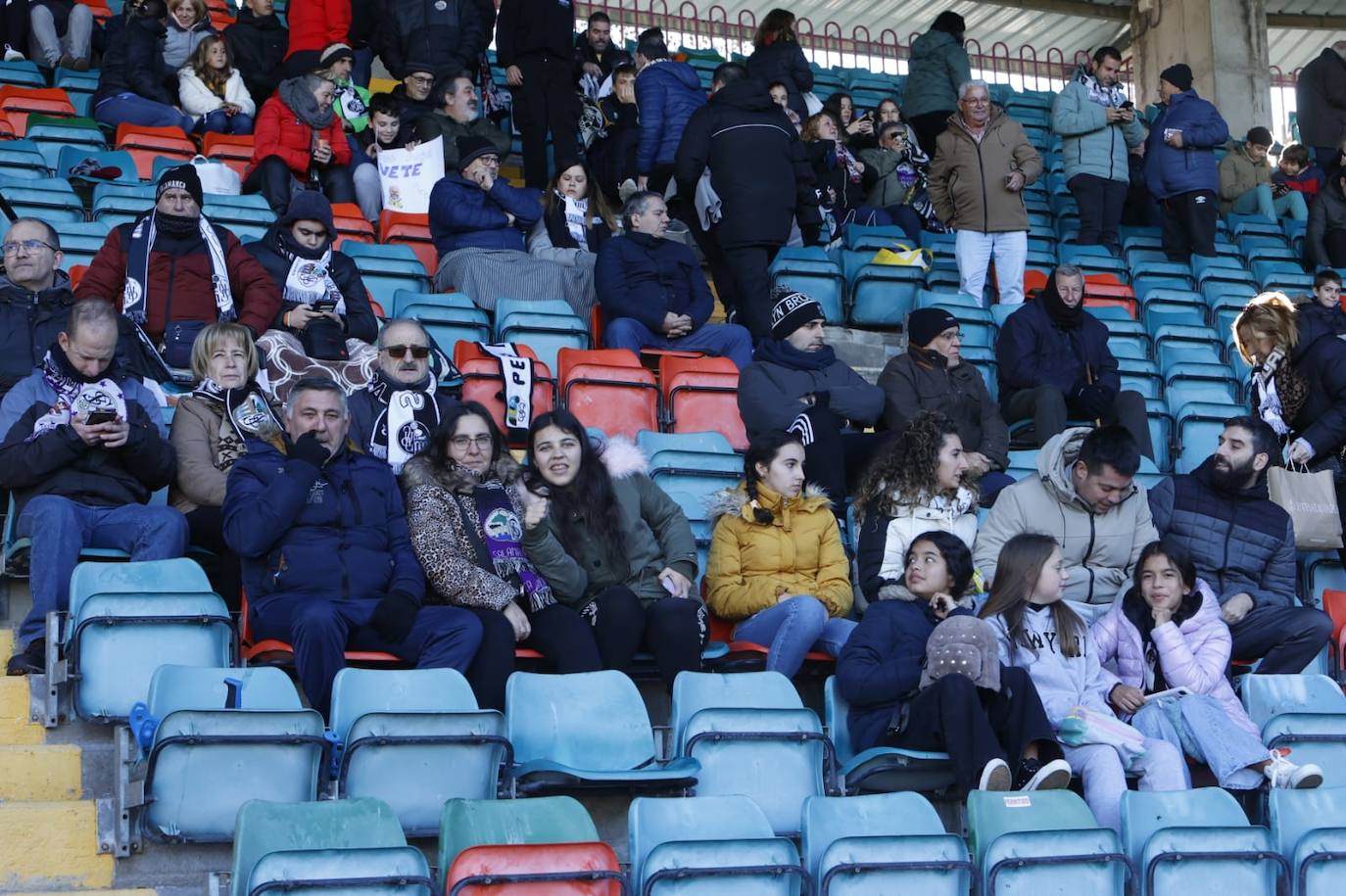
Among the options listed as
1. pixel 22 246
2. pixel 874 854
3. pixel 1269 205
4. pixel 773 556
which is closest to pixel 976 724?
pixel 874 854

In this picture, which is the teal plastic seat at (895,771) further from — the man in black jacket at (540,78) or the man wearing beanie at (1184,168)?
the man wearing beanie at (1184,168)

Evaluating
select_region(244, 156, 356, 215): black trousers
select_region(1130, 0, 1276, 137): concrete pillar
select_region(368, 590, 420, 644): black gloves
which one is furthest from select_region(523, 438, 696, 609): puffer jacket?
select_region(1130, 0, 1276, 137): concrete pillar

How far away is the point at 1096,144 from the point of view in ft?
36.6

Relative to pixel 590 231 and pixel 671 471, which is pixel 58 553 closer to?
pixel 671 471

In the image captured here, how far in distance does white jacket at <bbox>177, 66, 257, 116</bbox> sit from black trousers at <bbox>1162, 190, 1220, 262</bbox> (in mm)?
5611

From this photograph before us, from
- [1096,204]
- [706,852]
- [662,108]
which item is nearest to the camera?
[706,852]

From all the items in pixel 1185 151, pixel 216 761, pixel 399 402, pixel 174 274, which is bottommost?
pixel 216 761

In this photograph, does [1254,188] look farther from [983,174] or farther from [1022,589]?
[1022,589]

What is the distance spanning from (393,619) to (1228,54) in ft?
40.2

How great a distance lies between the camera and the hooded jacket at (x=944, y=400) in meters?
7.46

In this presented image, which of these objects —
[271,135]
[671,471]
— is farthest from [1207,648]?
[271,135]

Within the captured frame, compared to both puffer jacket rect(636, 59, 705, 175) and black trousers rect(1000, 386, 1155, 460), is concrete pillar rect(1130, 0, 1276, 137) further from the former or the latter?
black trousers rect(1000, 386, 1155, 460)

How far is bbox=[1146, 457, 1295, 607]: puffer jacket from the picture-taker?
Answer: 267 inches

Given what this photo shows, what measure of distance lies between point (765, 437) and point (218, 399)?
1.82 metres
